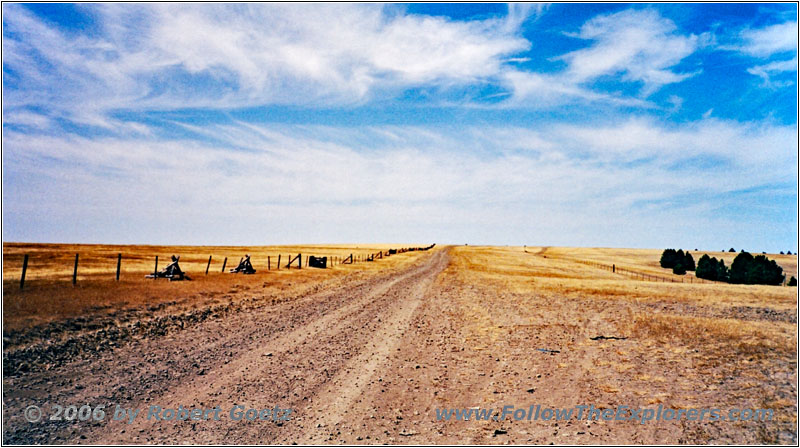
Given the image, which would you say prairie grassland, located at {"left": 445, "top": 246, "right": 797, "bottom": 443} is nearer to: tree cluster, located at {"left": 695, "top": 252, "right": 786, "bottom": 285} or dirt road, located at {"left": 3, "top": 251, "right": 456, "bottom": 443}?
dirt road, located at {"left": 3, "top": 251, "right": 456, "bottom": 443}

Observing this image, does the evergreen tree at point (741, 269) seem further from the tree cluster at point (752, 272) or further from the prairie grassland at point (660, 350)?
the prairie grassland at point (660, 350)

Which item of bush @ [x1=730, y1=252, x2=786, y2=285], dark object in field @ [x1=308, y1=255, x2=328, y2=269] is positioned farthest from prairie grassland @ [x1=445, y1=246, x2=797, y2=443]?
bush @ [x1=730, y1=252, x2=786, y2=285]

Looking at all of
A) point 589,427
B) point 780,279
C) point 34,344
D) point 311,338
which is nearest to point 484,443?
point 589,427

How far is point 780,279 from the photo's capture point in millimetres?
53500

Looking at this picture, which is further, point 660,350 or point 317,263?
point 317,263

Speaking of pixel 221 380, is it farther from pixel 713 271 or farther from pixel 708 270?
pixel 708 270

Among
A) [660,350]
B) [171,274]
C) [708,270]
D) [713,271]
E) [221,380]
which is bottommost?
[221,380]

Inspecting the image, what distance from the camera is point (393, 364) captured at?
10.8m

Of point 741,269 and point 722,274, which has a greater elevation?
point 741,269

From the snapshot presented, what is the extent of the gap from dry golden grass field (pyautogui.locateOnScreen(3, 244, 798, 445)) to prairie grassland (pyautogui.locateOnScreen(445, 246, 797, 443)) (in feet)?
0.17

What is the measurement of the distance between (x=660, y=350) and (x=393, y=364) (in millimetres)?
7360

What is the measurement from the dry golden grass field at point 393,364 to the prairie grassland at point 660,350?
0.05 meters

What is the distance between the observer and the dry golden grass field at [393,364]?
7215mm

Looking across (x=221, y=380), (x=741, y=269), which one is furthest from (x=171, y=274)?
(x=741, y=269)
